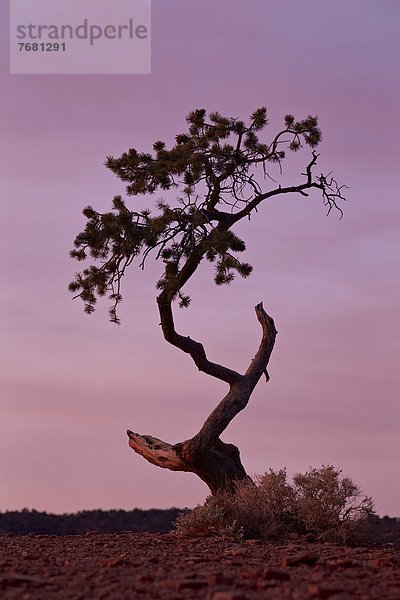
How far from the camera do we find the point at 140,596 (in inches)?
388

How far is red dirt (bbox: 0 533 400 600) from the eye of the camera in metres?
10.1

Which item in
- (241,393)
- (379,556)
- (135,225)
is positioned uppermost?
(135,225)

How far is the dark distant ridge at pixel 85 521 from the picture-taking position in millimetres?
30078

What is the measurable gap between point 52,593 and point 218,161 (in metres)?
13.4

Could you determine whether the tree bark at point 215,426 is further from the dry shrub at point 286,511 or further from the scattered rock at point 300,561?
the scattered rock at point 300,561

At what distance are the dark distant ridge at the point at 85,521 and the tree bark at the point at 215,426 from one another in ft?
24.8

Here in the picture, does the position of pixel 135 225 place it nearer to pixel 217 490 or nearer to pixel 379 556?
pixel 217 490

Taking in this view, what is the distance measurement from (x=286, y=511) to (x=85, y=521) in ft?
42.7

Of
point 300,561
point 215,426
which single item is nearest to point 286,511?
point 215,426

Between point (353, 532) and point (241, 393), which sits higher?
point (241, 393)

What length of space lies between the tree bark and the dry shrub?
4.21 feet

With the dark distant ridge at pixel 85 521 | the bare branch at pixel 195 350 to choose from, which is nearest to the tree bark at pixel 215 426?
the bare branch at pixel 195 350

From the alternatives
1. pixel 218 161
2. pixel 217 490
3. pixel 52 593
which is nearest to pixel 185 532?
pixel 217 490

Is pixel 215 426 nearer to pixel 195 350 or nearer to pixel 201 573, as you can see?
pixel 195 350
